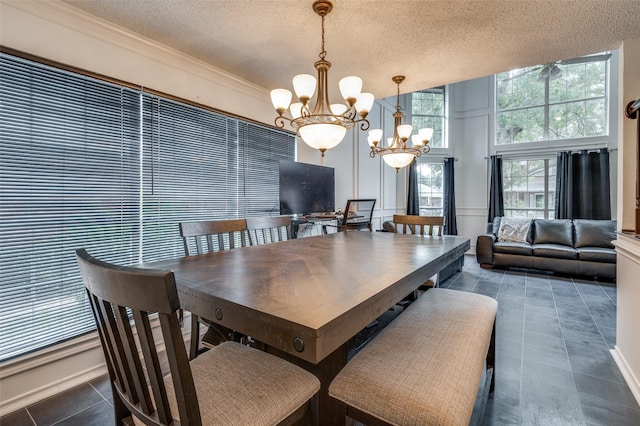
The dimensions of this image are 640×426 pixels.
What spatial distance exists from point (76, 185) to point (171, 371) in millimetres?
1895

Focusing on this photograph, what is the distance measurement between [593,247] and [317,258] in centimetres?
499

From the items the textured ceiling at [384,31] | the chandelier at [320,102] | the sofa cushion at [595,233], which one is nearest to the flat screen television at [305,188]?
the textured ceiling at [384,31]

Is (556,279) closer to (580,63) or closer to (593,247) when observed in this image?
(593,247)

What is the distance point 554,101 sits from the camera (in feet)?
18.8

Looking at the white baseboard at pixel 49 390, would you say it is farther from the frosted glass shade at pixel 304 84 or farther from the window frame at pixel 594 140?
the window frame at pixel 594 140

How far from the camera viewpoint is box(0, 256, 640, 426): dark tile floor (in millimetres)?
1615

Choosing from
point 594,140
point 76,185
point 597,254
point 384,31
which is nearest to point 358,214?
point 384,31

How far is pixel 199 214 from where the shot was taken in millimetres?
2801

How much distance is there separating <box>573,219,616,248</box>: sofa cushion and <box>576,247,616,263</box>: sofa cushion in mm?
121

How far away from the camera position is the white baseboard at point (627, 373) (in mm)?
1755

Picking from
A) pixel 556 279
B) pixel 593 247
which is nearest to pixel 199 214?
pixel 556 279

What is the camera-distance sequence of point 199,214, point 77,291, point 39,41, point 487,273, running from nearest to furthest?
Result: point 39,41, point 77,291, point 199,214, point 487,273

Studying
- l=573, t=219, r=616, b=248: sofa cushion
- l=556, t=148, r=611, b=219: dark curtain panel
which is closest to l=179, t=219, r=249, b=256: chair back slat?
l=573, t=219, r=616, b=248: sofa cushion

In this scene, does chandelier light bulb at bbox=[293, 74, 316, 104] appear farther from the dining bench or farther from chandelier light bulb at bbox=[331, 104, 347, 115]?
the dining bench
